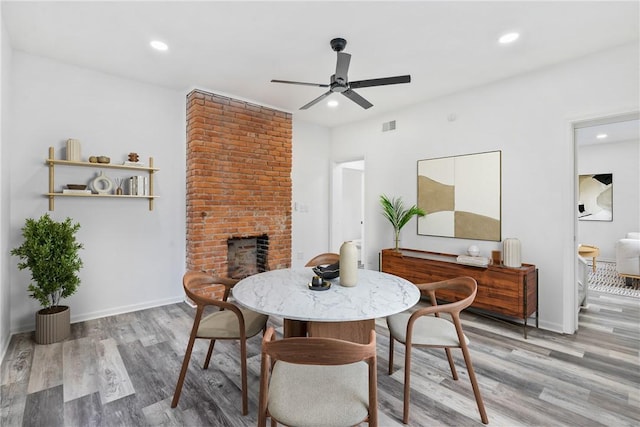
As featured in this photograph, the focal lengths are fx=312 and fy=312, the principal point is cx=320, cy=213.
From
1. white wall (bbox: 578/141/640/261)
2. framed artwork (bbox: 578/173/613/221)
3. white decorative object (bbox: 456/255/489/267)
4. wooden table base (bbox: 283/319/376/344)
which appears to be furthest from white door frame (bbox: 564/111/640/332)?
framed artwork (bbox: 578/173/613/221)

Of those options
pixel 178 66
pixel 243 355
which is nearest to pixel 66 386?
pixel 243 355

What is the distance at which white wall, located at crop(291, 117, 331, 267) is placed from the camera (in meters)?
5.20

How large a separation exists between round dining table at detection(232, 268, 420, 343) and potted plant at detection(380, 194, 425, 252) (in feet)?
6.33

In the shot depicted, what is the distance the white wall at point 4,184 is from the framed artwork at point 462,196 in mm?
4336

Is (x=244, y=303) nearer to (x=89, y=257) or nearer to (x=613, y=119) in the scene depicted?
(x=89, y=257)

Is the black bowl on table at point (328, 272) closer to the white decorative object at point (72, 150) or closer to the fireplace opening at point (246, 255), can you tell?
the fireplace opening at point (246, 255)

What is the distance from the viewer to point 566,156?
308 cm

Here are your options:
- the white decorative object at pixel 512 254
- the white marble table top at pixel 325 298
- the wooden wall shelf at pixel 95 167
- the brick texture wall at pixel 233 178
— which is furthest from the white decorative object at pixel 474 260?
the wooden wall shelf at pixel 95 167

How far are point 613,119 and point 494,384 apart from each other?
8.72ft

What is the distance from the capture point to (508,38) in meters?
2.68

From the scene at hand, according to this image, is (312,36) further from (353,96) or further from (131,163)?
(131,163)

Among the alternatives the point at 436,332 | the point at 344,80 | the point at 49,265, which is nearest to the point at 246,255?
the point at 49,265

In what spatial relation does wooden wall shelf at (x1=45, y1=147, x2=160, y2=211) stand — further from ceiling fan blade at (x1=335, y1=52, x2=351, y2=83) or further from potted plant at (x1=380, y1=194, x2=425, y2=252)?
potted plant at (x1=380, y1=194, x2=425, y2=252)

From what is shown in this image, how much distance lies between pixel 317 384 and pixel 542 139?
332 centimetres
